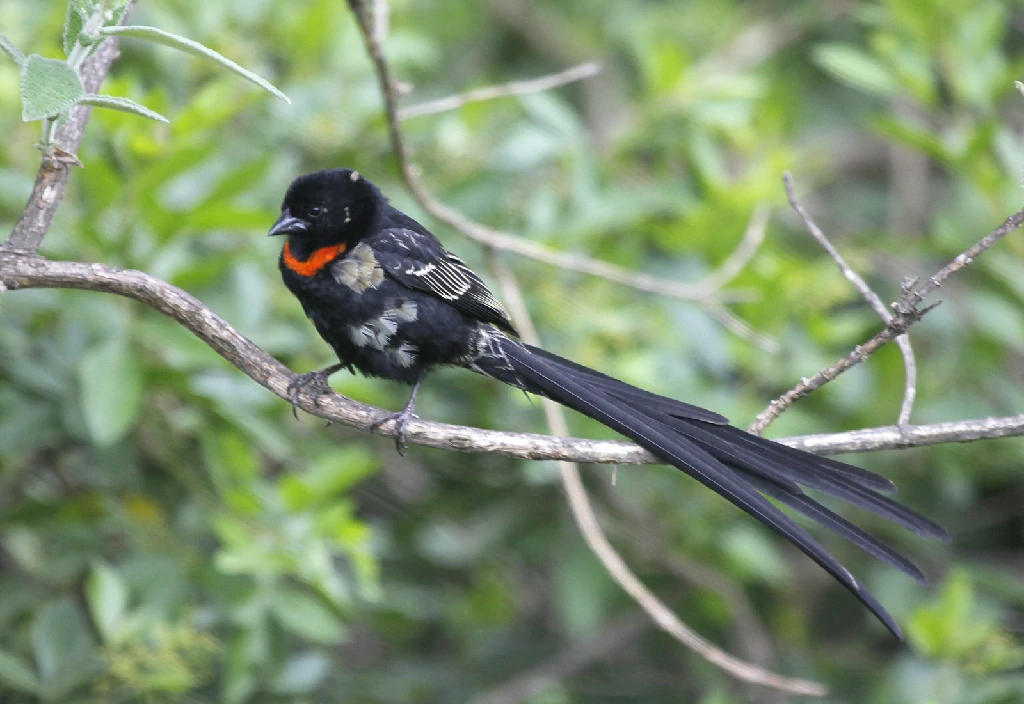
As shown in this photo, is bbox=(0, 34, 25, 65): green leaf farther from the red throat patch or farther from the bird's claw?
the red throat patch

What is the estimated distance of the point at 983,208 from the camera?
376cm

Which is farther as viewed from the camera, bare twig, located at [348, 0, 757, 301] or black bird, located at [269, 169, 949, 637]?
bare twig, located at [348, 0, 757, 301]

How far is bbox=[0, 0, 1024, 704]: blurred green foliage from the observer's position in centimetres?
293

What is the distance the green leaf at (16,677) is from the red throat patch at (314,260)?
1.20 metres

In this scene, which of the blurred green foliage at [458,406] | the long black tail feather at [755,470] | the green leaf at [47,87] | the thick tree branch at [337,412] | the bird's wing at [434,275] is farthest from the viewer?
the blurred green foliage at [458,406]

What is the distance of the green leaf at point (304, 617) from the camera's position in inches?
117

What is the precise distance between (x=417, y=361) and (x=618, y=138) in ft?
5.28

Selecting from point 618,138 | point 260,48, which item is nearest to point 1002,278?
point 618,138

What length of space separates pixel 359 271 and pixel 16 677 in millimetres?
1298

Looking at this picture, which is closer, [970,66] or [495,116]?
[970,66]

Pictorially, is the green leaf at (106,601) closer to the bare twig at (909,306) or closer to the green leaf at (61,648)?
the green leaf at (61,648)

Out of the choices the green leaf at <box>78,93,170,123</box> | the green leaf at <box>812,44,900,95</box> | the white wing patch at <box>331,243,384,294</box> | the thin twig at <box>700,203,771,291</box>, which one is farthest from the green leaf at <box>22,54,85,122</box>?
the green leaf at <box>812,44,900,95</box>

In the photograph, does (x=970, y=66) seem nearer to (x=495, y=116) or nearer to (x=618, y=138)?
(x=618, y=138)

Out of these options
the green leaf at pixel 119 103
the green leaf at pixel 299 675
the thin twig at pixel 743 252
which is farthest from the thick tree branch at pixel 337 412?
the green leaf at pixel 299 675
